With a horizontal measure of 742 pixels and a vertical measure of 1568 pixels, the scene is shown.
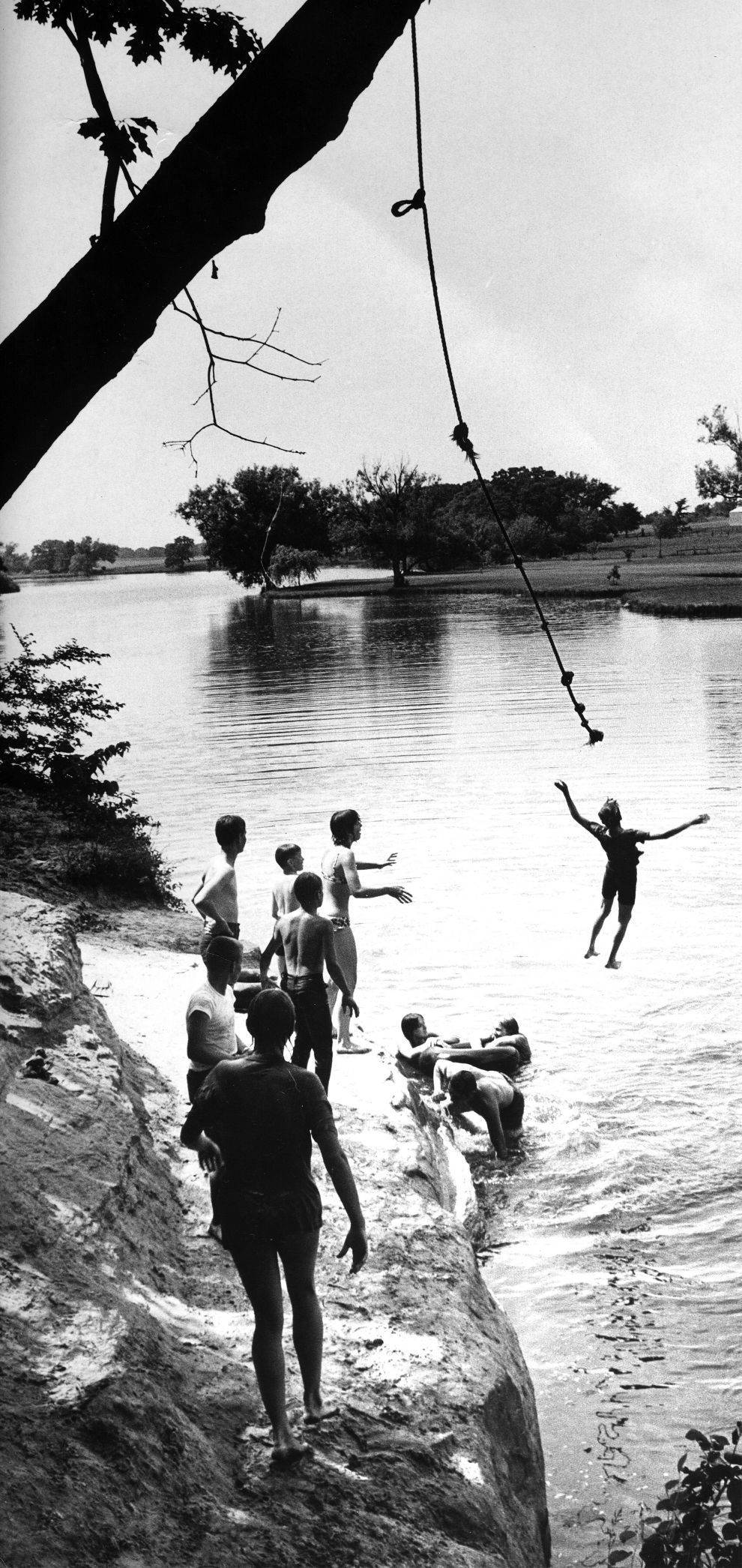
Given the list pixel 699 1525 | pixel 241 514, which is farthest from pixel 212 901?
pixel 241 514

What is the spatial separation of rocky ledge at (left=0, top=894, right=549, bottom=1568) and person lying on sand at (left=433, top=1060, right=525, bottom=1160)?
8.17ft

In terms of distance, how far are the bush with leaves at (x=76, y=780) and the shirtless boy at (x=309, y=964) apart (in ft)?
27.9

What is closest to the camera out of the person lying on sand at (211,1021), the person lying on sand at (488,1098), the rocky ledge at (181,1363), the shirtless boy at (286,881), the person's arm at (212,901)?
the rocky ledge at (181,1363)

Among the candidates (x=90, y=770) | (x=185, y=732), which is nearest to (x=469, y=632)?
(x=185, y=732)

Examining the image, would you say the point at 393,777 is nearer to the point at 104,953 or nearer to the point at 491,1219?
the point at 104,953

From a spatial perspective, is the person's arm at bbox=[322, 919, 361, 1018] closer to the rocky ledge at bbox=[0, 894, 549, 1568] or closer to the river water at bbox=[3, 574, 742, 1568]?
the rocky ledge at bbox=[0, 894, 549, 1568]

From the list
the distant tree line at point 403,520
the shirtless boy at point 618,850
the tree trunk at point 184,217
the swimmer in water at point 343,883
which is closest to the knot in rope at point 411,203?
the tree trunk at point 184,217

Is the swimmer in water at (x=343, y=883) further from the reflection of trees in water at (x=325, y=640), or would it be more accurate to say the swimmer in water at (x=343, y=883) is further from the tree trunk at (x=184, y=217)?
the reflection of trees in water at (x=325, y=640)

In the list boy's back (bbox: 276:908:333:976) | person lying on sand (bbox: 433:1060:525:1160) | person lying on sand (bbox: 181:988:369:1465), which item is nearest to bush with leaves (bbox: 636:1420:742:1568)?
person lying on sand (bbox: 181:988:369:1465)

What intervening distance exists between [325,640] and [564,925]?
41609 millimetres

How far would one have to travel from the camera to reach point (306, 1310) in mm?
4906

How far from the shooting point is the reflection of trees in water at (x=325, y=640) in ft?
158

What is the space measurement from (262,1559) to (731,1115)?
7.61m

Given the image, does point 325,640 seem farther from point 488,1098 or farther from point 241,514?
point 488,1098
